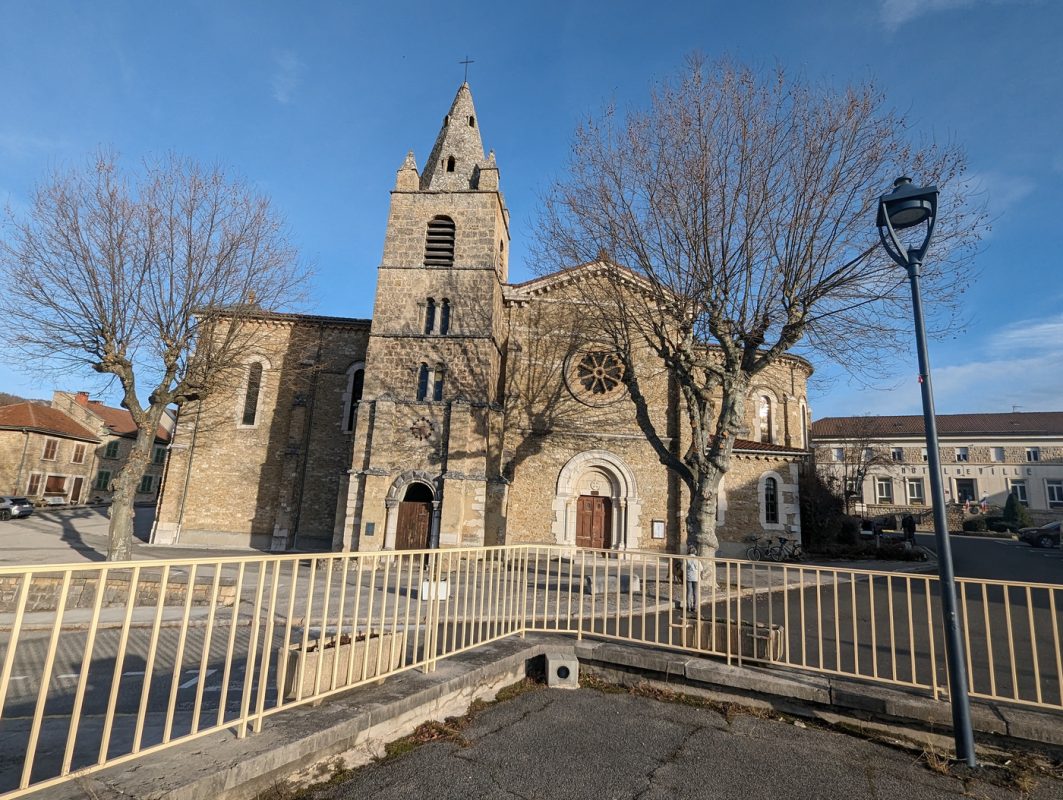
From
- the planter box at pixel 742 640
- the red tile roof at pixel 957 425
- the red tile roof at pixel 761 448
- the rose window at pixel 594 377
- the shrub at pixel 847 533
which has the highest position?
the red tile roof at pixel 957 425

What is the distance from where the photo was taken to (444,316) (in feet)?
60.9

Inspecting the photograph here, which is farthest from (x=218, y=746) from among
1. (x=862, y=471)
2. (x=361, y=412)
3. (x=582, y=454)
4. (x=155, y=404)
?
(x=862, y=471)

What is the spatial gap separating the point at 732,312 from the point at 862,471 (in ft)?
98.1

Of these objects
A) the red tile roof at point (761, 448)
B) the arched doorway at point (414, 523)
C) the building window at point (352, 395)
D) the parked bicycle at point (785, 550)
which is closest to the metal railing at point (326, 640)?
the arched doorway at point (414, 523)

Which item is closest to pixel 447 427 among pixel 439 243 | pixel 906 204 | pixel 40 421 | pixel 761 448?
pixel 439 243

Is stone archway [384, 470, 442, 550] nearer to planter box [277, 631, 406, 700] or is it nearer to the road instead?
planter box [277, 631, 406, 700]

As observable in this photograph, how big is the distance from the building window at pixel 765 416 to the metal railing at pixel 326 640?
10.7m

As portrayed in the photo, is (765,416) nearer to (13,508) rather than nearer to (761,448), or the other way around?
(761,448)

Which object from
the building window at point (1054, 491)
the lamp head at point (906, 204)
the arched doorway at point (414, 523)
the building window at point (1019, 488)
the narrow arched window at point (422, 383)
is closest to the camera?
the lamp head at point (906, 204)

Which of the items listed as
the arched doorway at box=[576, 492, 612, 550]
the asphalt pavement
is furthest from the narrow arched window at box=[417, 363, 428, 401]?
the asphalt pavement

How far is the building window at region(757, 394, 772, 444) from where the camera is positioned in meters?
23.8

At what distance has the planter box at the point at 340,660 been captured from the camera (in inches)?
150

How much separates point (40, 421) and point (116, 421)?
1176 cm

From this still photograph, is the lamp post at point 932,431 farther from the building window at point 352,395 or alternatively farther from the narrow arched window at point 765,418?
the narrow arched window at point 765,418
